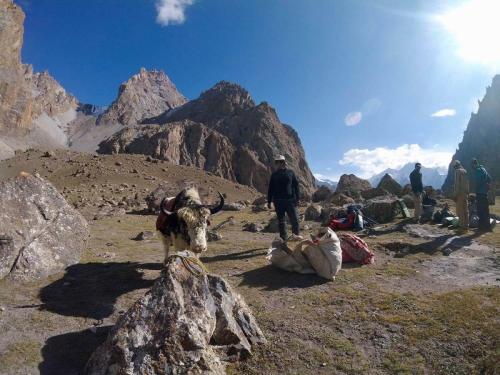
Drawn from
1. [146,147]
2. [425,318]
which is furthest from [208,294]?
[146,147]

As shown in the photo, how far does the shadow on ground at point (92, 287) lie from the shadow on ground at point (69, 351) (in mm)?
630

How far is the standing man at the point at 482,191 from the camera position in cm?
1329

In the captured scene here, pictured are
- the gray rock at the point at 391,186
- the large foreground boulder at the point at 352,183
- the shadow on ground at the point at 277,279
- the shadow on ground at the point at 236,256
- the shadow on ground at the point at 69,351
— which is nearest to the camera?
the shadow on ground at the point at 69,351

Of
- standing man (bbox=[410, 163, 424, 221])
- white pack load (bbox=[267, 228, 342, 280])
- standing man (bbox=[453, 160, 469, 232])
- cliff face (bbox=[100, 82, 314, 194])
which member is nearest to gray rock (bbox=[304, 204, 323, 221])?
standing man (bbox=[410, 163, 424, 221])

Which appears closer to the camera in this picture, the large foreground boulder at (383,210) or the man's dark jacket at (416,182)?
the man's dark jacket at (416,182)

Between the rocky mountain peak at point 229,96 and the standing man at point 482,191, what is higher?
the rocky mountain peak at point 229,96

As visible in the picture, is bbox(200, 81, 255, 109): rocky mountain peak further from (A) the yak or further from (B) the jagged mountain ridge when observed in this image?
(A) the yak

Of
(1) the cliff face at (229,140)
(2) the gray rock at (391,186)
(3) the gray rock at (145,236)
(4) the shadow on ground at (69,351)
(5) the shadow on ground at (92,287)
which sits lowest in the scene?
(4) the shadow on ground at (69,351)

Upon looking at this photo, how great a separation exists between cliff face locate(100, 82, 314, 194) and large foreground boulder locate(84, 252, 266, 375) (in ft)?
327


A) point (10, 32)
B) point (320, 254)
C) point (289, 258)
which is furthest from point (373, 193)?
point (10, 32)

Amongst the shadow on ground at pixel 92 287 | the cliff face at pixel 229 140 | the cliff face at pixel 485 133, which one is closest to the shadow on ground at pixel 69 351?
the shadow on ground at pixel 92 287

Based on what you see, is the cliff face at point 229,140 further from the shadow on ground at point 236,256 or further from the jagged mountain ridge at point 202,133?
the shadow on ground at point 236,256

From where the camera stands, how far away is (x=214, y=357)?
4406mm

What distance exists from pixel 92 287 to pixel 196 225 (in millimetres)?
2388
